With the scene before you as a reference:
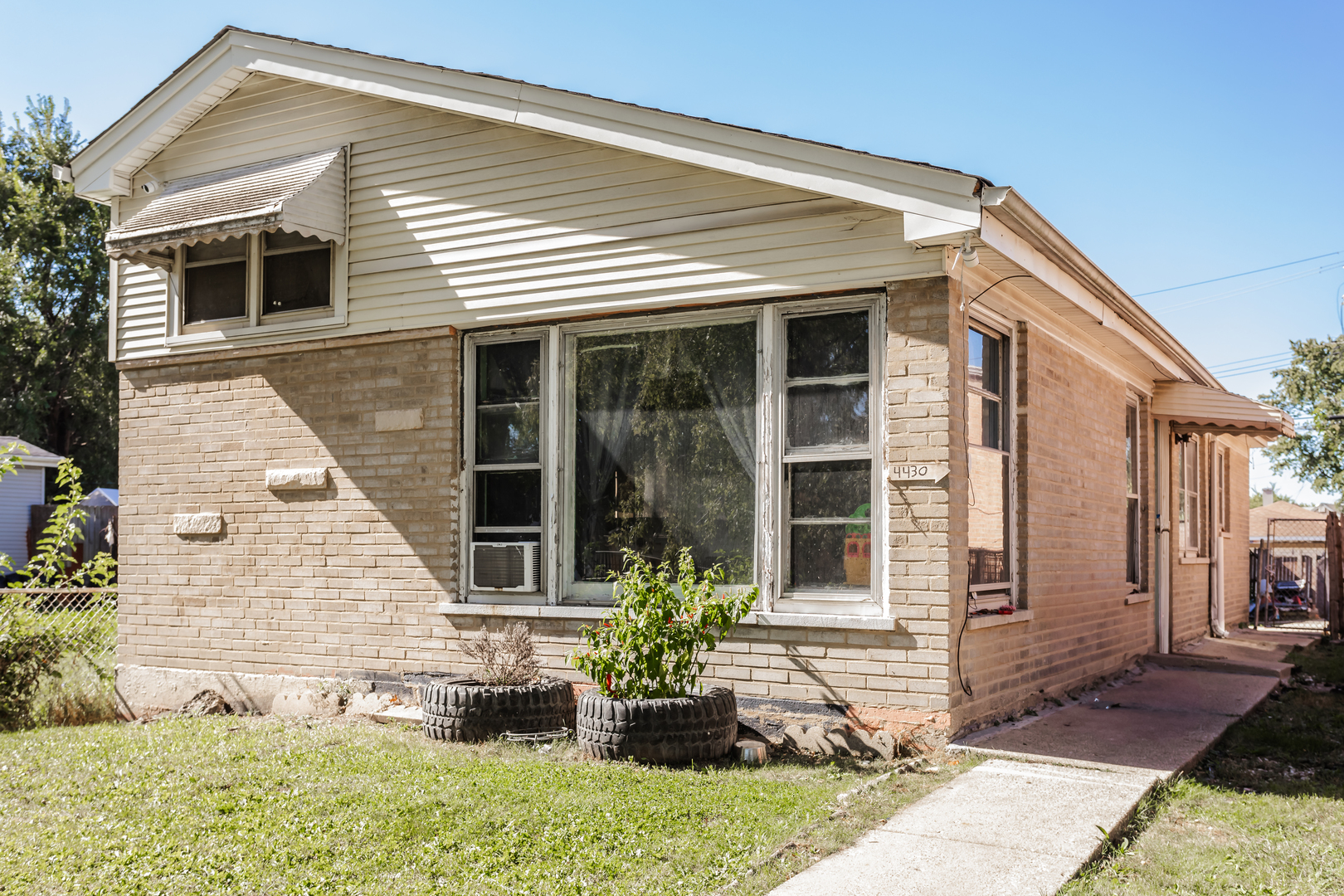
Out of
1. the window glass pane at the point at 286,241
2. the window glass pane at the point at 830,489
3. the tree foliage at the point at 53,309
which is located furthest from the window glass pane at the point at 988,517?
the tree foliage at the point at 53,309

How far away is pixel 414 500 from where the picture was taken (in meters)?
8.05

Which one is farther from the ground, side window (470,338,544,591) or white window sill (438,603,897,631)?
side window (470,338,544,591)

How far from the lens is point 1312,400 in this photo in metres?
38.6

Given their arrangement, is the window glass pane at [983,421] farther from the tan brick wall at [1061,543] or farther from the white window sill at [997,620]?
the white window sill at [997,620]

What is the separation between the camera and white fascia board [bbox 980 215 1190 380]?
6273 mm

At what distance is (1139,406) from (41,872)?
34.4 ft

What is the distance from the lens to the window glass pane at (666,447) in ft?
23.3

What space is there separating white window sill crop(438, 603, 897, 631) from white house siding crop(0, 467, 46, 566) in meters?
24.7

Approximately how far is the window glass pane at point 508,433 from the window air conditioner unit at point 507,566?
2.06 feet

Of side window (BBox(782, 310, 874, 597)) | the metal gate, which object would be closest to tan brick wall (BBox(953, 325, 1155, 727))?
side window (BBox(782, 310, 874, 597))

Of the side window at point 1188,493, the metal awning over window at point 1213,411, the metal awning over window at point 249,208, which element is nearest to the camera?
the metal awning over window at point 249,208

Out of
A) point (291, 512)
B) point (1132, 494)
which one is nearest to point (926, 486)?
point (291, 512)

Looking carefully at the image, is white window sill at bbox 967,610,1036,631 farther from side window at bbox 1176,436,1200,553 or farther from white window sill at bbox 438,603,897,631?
side window at bbox 1176,436,1200,553

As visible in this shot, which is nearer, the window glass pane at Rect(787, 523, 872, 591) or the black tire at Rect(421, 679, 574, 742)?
the window glass pane at Rect(787, 523, 872, 591)
